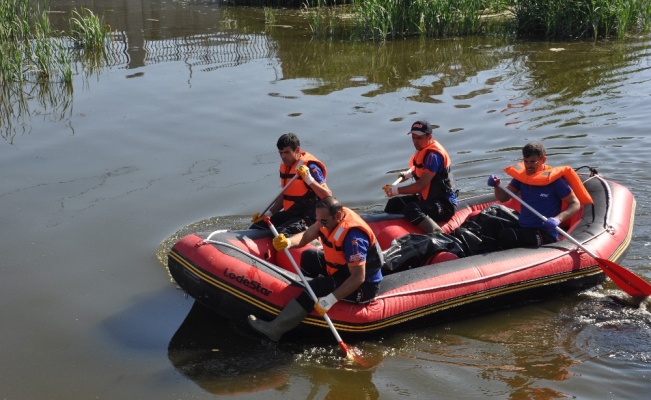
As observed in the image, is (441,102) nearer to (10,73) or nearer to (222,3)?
(10,73)

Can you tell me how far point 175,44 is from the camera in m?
18.6

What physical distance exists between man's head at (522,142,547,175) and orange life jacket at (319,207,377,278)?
2.00 m

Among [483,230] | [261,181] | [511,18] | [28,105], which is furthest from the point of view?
[511,18]

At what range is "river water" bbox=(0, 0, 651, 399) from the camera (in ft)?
21.7

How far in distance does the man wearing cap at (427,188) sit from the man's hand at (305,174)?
101 centimetres

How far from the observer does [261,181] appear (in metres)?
10.5

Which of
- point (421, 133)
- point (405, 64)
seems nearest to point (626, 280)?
point (421, 133)

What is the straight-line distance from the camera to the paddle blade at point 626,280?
7.49 m

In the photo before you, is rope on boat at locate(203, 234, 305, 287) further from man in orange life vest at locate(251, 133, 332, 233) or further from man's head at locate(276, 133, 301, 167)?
man's head at locate(276, 133, 301, 167)

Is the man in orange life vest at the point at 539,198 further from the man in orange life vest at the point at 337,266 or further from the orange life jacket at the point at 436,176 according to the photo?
the man in orange life vest at the point at 337,266

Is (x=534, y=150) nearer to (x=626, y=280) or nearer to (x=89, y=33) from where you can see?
(x=626, y=280)

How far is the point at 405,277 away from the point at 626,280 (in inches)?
75.5

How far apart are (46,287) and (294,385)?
2.84m

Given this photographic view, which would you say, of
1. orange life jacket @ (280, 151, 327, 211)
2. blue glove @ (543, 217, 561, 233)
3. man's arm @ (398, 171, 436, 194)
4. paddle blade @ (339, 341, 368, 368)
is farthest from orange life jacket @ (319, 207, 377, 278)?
blue glove @ (543, 217, 561, 233)
